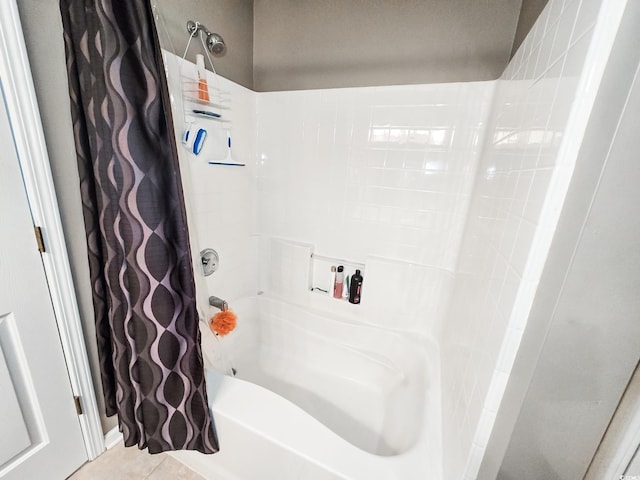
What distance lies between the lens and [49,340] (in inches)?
37.1

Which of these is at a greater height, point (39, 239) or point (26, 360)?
point (39, 239)

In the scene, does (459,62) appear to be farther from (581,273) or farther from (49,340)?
(49,340)

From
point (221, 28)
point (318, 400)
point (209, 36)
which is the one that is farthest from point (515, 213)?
point (221, 28)

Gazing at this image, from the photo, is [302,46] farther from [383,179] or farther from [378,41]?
[383,179]

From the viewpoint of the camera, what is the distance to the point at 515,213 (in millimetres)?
626

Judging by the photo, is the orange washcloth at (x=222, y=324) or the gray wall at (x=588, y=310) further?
the orange washcloth at (x=222, y=324)

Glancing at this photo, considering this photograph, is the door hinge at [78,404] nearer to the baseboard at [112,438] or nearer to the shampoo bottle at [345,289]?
the baseboard at [112,438]

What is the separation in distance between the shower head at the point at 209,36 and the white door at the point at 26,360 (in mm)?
851

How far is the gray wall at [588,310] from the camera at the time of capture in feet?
1.22

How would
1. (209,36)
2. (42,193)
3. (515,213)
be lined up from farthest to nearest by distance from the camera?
1. (209,36)
2. (42,193)
3. (515,213)

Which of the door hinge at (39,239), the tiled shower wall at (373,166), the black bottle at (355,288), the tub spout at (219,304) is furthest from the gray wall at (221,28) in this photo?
the black bottle at (355,288)

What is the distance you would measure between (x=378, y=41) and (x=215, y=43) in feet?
2.79

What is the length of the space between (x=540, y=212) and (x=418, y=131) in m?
1.00

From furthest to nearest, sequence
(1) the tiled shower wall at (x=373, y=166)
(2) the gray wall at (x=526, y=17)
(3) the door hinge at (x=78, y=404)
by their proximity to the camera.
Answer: (1) the tiled shower wall at (x=373, y=166)
(3) the door hinge at (x=78, y=404)
(2) the gray wall at (x=526, y=17)
